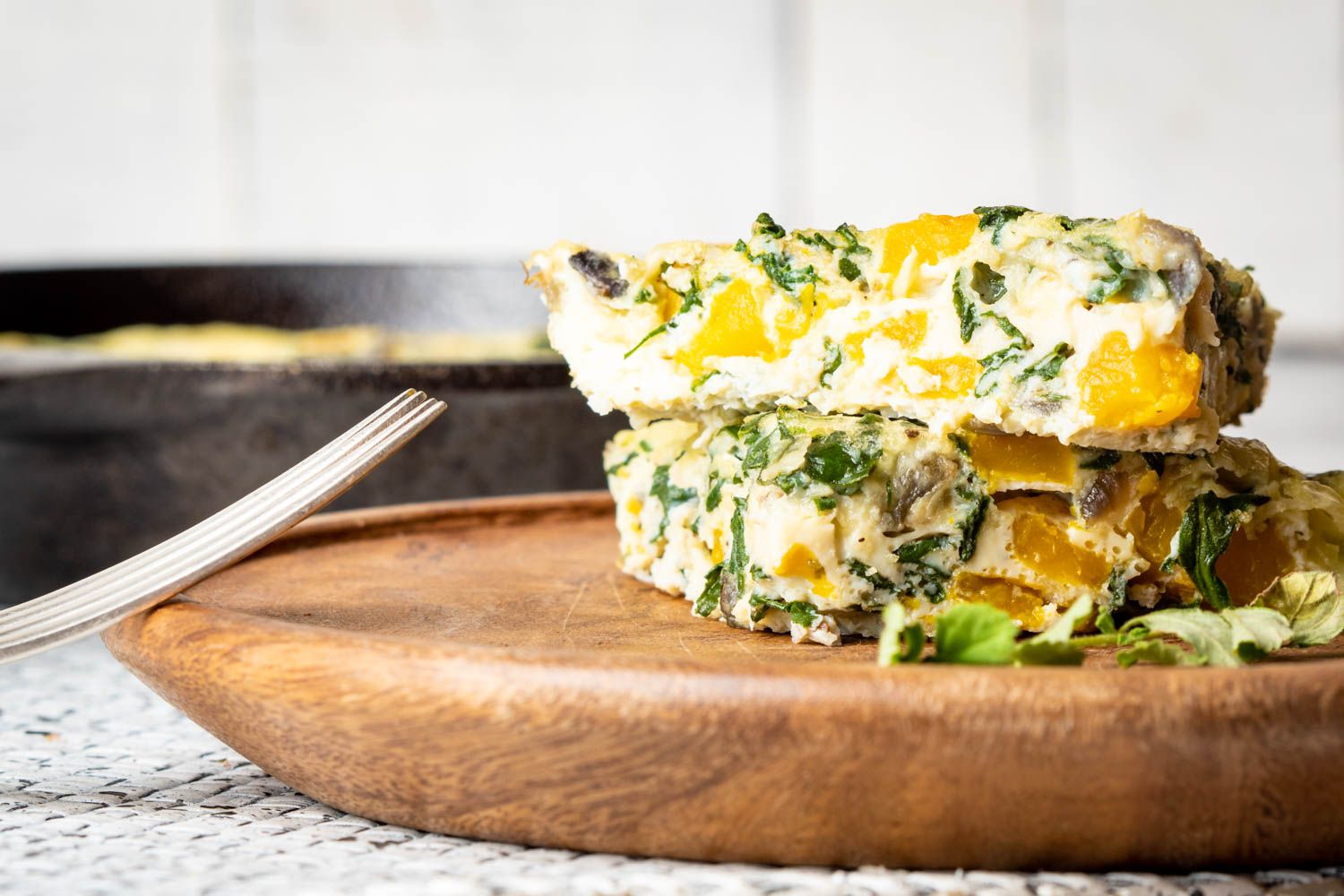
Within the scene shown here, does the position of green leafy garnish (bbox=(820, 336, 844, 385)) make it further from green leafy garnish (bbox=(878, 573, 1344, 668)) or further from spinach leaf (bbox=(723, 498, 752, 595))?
green leafy garnish (bbox=(878, 573, 1344, 668))

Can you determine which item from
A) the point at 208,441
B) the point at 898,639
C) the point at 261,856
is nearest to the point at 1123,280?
the point at 898,639

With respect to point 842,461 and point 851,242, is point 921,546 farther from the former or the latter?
point 851,242

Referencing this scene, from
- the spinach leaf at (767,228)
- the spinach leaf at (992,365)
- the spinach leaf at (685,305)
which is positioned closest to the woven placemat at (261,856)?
the spinach leaf at (992,365)

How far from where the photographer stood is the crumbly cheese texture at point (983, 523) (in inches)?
59.8

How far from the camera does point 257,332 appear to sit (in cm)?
335

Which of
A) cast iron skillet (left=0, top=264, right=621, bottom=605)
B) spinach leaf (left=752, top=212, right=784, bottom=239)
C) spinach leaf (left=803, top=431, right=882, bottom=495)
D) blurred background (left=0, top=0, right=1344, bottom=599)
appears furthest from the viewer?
blurred background (left=0, top=0, right=1344, bottom=599)

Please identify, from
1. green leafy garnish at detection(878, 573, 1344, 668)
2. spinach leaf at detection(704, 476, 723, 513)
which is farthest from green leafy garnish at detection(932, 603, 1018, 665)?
spinach leaf at detection(704, 476, 723, 513)

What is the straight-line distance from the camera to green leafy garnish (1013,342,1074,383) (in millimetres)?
1430

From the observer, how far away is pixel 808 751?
110 centimetres

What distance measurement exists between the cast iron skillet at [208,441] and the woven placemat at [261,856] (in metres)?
0.69

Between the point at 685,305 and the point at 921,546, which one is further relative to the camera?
the point at 685,305

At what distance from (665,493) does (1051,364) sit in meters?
0.56

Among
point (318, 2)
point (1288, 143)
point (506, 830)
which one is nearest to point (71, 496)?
point (506, 830)

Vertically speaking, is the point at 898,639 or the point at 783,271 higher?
the point at 783,271
